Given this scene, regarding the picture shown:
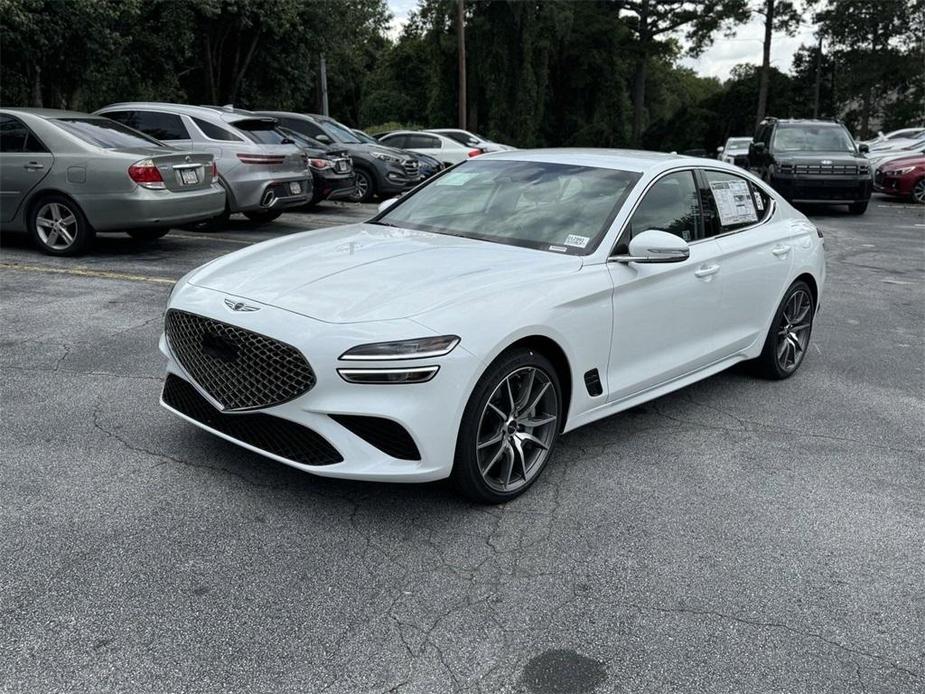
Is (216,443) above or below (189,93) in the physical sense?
below

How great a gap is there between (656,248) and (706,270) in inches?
34.6

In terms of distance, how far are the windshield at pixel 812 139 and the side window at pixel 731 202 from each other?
41.7 ft

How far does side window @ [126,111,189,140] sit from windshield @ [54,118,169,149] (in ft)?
5.39

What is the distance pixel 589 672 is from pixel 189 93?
32402 millimetres

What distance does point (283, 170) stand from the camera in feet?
38.1

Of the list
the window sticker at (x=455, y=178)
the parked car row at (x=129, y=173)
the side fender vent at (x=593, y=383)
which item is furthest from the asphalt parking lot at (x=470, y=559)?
the parked car row at (x=129, y=173)

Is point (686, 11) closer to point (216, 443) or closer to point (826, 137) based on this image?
point (826, 137)

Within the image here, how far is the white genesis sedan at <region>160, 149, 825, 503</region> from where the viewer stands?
358 cm

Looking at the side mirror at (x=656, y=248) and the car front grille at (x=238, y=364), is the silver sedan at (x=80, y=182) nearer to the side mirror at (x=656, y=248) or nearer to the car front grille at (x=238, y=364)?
the car front grille at (x=238, y=364)

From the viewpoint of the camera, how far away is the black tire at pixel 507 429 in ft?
12.2

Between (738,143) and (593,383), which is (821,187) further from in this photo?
(738,143)

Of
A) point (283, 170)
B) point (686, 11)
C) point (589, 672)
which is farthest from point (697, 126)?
point (589, 672)

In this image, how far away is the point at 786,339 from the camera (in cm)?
611

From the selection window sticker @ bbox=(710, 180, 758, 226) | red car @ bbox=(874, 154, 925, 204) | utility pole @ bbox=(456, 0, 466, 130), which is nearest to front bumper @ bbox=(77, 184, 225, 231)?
window sticker @ bbox=(710, 180, 758, 226)
